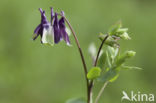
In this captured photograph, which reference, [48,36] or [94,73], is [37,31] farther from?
[94,73]

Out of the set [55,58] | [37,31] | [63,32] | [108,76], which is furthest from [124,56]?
[55,58]

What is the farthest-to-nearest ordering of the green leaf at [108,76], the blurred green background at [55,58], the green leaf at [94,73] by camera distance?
the blurred green background at [55,58], the green leaf at [108,76], the green leaf at [94,73]

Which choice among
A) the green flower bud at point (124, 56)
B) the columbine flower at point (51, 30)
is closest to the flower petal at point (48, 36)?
the columbine flower at point (51, 30)

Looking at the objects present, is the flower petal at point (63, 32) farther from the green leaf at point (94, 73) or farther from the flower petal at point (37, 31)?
the green leaf at point (94, 73)

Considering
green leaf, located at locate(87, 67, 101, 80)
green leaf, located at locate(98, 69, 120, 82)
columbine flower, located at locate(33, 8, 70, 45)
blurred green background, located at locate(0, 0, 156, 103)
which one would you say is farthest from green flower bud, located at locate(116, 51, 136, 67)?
blurred green background, located at locate(0, 0, 156, 103)

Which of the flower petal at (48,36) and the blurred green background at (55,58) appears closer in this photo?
the flower petal at (48,36)
